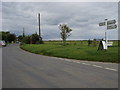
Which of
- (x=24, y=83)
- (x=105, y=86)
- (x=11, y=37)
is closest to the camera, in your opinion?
(x=105, y=86)

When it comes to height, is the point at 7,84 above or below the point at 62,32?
below

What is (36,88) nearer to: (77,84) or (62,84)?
(62,84)

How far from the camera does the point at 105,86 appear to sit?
22.0 ft

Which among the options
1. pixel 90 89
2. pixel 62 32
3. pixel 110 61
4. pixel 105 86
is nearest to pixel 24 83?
pixel 90 89

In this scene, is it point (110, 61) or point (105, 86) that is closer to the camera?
point (105, 86)

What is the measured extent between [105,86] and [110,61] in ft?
28.4

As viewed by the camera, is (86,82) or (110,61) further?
(110,61)

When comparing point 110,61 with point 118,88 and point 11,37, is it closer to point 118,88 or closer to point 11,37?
point 118,88

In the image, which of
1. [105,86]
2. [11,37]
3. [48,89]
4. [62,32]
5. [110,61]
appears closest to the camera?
[48,89]

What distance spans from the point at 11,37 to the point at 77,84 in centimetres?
12770

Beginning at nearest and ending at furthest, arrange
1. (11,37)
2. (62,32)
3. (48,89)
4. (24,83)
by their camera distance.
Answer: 1. (48,89)
2. (24,83)
3. (62,32)
4. (11,37)

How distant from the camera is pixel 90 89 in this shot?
6.27 m

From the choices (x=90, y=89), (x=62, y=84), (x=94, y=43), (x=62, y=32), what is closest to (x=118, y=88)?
(x=90, y=89)

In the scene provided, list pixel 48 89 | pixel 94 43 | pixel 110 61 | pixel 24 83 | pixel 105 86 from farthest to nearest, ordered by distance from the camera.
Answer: pixel 94 43 < pixel 110 61 < pixel 24 83 < pixel 105 86 < pixel 48 89
